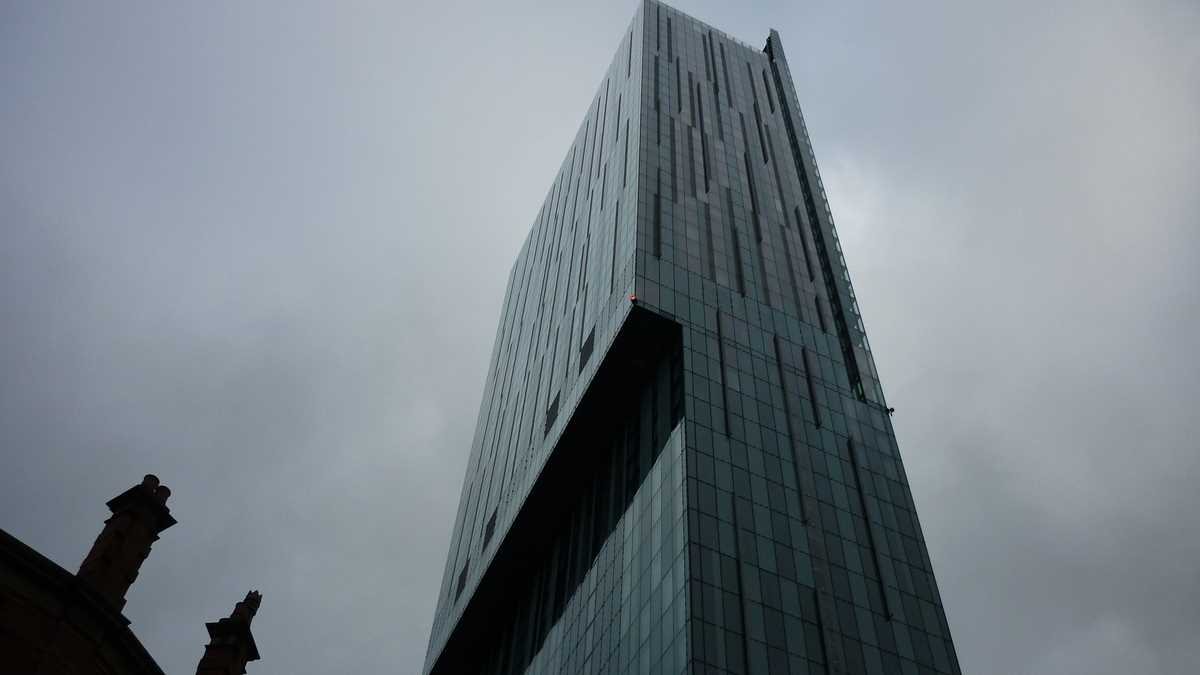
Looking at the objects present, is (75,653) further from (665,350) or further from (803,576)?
(665,350)

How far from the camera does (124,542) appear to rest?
28953 millimetres

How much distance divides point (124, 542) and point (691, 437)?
37391 millimetres

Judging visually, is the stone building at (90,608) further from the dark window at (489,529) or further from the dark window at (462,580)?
the dark window at (462,580)

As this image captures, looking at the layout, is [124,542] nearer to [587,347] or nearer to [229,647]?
[229,647]

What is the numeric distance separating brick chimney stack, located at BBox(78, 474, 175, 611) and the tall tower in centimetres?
2737

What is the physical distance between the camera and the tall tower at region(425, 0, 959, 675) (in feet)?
176

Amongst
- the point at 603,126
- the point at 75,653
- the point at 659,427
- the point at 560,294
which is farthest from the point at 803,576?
the point at 603,126

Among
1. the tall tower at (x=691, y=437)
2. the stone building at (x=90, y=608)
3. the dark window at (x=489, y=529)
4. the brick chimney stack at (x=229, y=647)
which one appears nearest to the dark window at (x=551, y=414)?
the tall tower at (x=691, y=437)

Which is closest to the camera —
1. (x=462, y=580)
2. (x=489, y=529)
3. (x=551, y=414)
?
(x=551, y=414)

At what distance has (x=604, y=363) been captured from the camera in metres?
73.2

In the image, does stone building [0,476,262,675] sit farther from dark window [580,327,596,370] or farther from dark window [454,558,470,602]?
dark window [454,558,470,602]

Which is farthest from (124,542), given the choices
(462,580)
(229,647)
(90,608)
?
(462,580)

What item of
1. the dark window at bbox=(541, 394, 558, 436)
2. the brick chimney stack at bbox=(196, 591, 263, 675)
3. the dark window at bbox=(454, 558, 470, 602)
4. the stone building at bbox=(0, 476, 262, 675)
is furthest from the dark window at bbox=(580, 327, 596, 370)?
the stone building at bbox=(0, 476, 262, 675)

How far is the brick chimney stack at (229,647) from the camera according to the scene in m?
30.0
